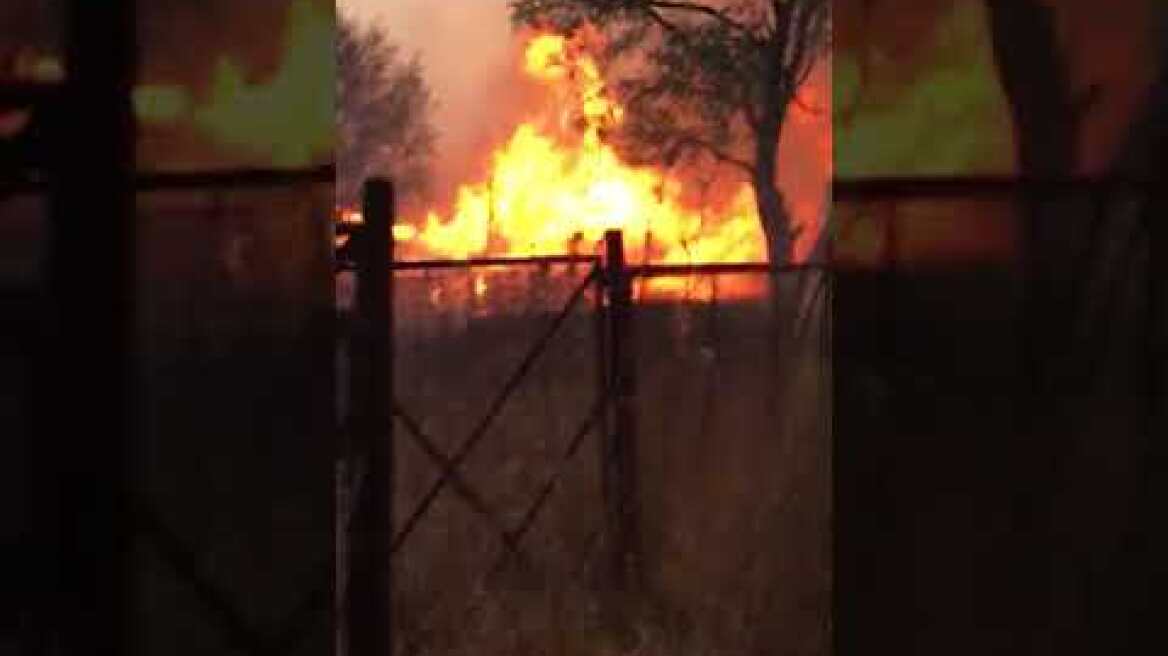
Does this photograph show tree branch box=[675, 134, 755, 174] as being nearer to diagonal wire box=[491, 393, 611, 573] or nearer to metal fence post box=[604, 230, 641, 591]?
metal fence post box=[604, 230, 641, 591]

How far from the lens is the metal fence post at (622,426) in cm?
897

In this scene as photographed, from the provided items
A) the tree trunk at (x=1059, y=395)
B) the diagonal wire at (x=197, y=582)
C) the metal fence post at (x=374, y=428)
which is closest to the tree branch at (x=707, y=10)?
the metal fence post at (x=374, y=428)

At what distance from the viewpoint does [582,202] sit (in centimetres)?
2825

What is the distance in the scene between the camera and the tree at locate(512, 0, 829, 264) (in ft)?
74.6

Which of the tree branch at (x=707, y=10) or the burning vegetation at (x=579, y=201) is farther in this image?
the burning vegetation at (x=579, y=201)

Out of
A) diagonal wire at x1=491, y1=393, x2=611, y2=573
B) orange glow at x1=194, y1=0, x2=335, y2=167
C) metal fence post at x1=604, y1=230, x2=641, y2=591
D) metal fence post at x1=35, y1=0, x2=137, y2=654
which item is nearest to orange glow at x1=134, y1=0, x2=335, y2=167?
orange glow at x1=194, y1=0, x2=335, y2=167

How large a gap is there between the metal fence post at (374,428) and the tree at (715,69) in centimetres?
1695

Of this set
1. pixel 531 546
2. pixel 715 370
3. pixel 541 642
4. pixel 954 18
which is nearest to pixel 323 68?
pixel 954 18

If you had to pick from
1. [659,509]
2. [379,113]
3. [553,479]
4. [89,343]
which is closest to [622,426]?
[553,479]

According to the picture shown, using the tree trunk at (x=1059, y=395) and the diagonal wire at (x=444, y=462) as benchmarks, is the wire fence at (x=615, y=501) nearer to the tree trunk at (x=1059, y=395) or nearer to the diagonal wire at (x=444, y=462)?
the diagonal wire at (x=444, y=462)

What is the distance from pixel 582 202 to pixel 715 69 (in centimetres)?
563

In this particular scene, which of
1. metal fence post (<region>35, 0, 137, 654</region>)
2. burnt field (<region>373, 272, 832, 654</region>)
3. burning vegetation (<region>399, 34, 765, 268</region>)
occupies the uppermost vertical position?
burning vegetation (<region>399, 34, 765, 268</region>)

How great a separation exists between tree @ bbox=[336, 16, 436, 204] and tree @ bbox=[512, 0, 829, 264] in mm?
10288

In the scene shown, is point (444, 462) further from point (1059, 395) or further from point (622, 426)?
point (1059, 395)
